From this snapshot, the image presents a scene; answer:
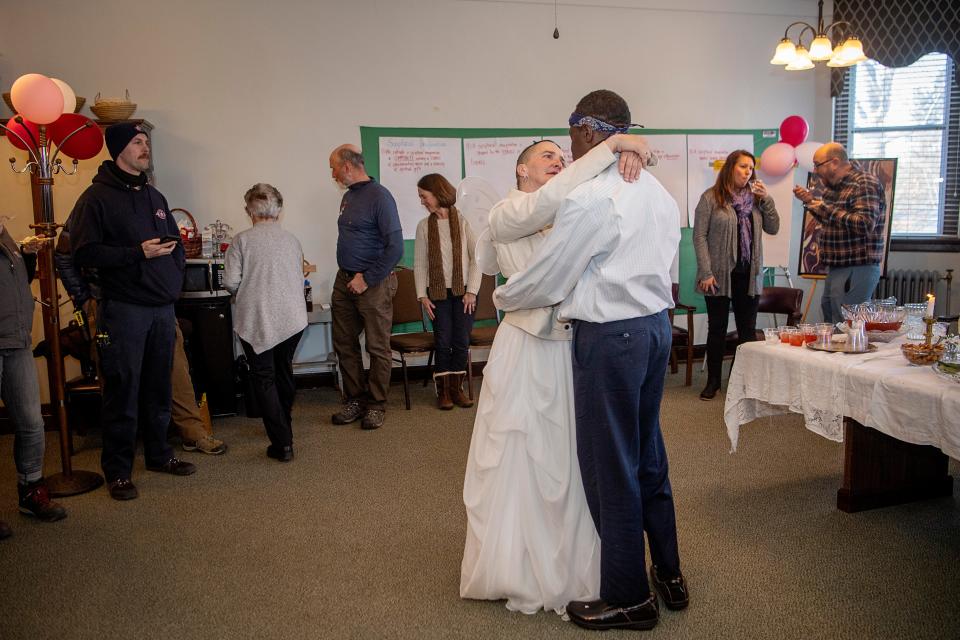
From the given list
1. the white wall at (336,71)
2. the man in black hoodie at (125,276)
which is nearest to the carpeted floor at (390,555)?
the man in black hoodie at (125,276)

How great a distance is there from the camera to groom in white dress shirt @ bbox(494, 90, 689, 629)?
6.05 ft

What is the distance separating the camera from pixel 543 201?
1875 mm

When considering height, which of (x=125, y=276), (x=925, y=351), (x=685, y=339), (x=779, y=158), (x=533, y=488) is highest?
(x=779, y=158)

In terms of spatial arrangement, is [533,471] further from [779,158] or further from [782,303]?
[779,158]

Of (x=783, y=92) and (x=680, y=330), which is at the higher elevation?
(x=783, y=92)

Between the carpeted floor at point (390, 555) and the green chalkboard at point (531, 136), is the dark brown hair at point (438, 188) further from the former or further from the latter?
the carpeted floor at point (390, 555)

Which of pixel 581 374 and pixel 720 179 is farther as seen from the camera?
pixel 720 179

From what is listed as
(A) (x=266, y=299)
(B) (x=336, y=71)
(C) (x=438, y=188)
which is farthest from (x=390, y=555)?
(B) (x=336, y=71)

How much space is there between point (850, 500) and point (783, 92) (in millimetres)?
4534

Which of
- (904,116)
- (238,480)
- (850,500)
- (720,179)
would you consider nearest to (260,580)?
(238,480)

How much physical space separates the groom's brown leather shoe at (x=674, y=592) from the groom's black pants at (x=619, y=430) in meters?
0.15

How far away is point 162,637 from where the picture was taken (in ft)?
6.82

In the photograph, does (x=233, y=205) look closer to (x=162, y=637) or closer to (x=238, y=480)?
(x=238, y=480)

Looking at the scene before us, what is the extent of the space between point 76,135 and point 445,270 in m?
2.20
